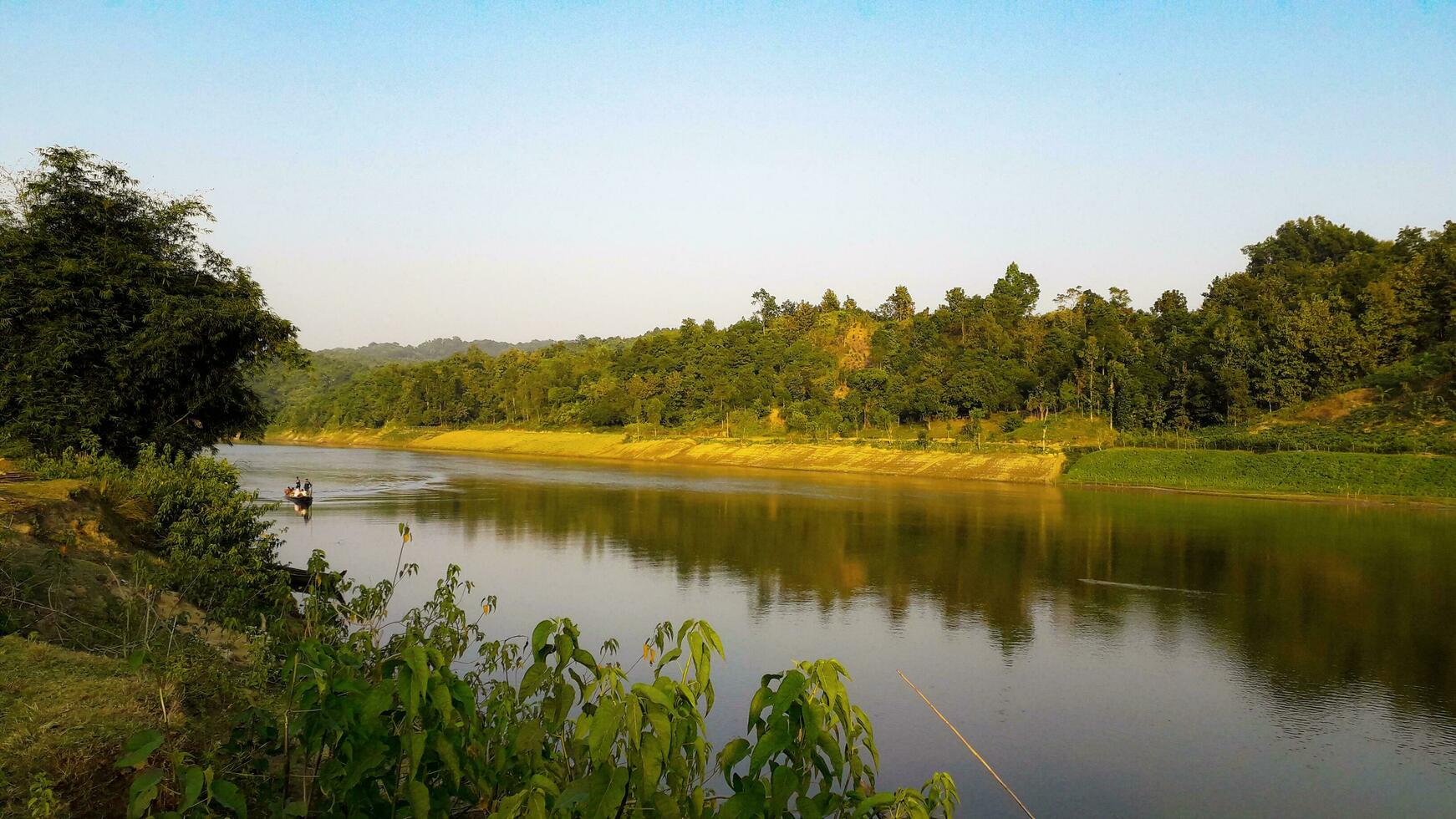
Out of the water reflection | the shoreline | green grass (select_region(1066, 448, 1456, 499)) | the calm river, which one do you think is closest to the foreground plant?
the calm river

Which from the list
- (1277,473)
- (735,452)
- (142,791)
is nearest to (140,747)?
(142,791)

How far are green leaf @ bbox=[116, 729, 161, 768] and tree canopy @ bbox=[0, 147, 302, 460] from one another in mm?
15345

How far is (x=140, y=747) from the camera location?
2.77m

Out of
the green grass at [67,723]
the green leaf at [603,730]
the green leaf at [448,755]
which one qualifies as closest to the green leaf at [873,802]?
the green leaf at [603,730]

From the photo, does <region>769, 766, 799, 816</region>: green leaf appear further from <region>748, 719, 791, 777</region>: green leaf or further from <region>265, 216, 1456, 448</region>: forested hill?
<region>265, 216, 1456, 448</region>: forested hill

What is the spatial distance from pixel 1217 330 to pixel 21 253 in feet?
202

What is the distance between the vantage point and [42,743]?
445 cm

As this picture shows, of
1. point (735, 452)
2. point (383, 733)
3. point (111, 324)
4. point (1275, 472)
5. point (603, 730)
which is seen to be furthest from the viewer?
point (735, 452)

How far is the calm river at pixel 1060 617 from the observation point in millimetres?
10344

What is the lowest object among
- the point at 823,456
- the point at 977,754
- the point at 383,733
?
the point at 977,754

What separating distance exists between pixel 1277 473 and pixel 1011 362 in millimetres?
29537

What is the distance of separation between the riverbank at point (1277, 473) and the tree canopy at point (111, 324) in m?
41.9

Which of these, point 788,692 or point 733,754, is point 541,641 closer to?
point 733,754

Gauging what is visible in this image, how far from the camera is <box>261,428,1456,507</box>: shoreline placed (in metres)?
42.1
